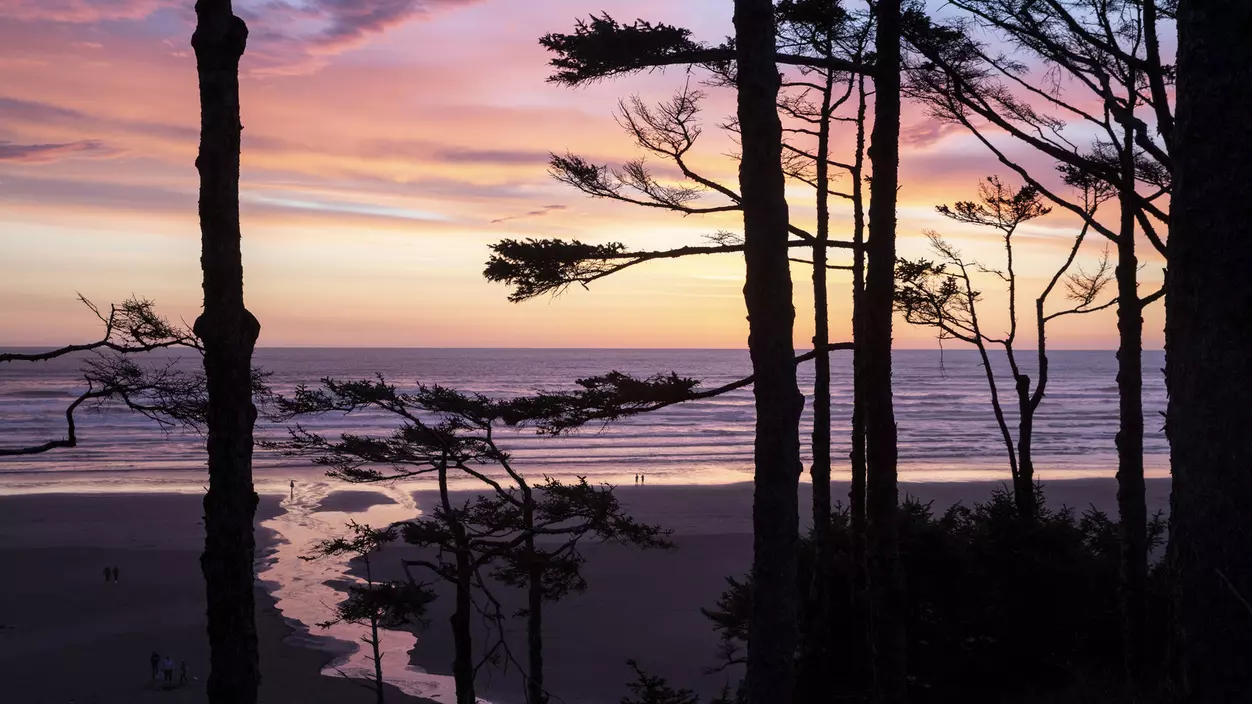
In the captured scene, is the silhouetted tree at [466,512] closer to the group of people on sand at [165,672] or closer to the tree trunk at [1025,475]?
the tree trunk at [1025,475]

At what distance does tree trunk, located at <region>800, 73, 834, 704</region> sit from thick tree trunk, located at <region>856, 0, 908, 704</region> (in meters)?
1.90

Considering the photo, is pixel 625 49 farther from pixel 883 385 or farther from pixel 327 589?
pixel 327 589

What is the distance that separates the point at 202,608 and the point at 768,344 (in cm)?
2273

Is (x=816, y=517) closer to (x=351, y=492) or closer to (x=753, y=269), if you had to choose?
(x=753, y=269)

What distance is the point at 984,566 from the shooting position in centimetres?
1194

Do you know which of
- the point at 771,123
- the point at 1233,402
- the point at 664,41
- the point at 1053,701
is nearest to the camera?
the point at 1233,402

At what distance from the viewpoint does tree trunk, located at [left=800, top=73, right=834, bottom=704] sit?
37.5 ft

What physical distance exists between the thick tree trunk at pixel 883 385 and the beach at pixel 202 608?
8.18m

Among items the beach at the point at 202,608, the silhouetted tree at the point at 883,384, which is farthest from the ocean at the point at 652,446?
the silhouetted tree at the point at 883,384

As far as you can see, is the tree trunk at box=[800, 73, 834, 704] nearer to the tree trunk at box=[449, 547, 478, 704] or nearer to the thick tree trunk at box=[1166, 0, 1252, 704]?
the tree trunk at box=[449, 547, 478, 704]

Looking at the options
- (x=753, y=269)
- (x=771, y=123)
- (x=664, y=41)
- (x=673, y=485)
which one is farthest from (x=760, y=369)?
(x=673, y=485)

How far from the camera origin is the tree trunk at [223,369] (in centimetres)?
602

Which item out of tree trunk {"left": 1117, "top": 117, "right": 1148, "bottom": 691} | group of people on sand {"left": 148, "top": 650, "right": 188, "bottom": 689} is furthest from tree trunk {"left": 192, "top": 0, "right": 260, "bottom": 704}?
group of people on sand {"left": 148, "top": 650, "right": 188, "bottom": 689}

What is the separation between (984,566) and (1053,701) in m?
2.35
